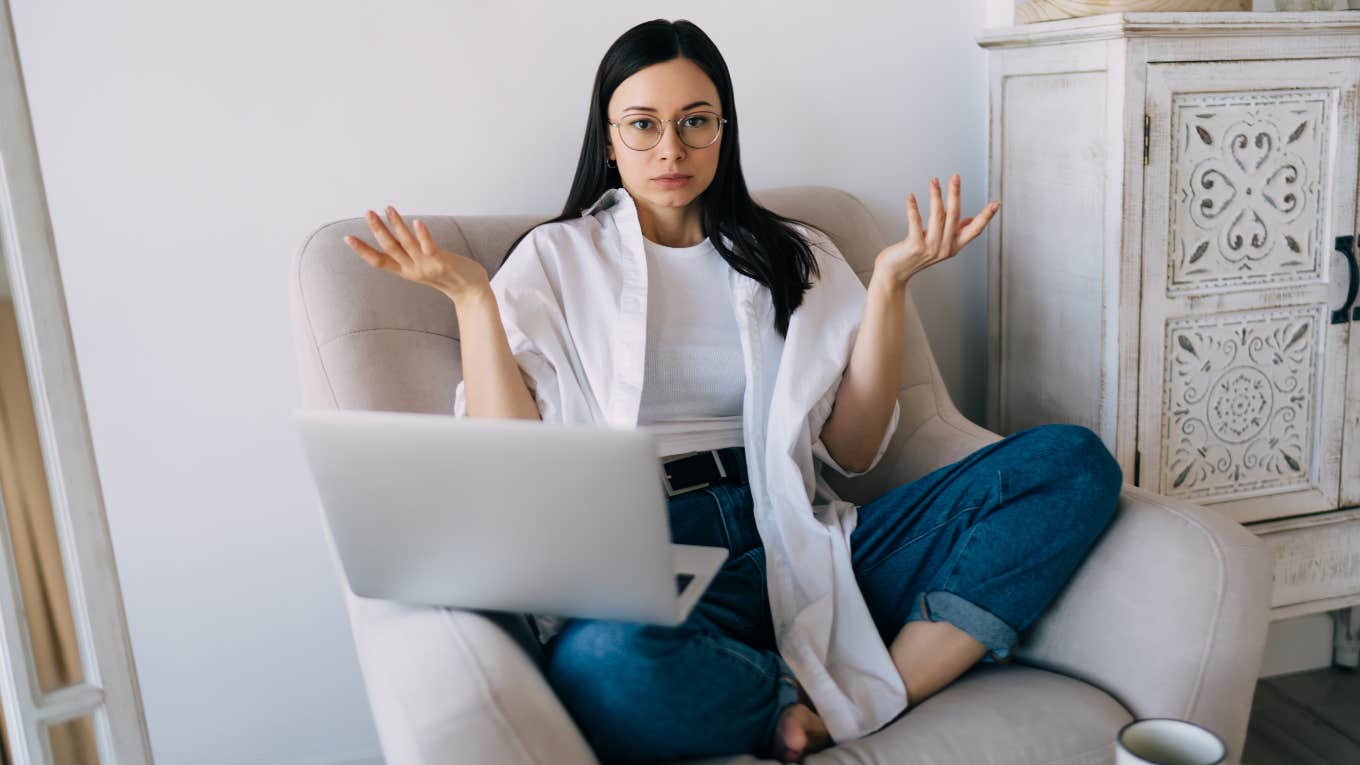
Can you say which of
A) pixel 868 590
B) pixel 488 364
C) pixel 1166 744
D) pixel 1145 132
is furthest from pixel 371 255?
pixel 1145 132

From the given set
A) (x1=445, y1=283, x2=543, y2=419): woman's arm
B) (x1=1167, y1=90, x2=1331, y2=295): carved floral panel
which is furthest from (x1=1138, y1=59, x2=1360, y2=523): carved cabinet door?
(x1=445, y1=283, x2=543, y2=419): woman's arm

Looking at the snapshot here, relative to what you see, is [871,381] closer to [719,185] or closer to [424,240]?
[719,185]

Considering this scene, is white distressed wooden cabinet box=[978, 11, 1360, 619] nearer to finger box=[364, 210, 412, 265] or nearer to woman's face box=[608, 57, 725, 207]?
woman's face box=[608, 57, 725, 207]

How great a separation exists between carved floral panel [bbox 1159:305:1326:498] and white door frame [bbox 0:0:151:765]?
1552 millimetres

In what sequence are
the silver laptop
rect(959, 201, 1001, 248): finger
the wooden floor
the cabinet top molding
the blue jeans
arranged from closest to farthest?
the silver laptop → the blue jeans → rect(959, 201, 1001, 248): finger → the cabinet top molding → the wooden floor

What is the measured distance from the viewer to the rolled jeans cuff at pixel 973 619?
1305mm

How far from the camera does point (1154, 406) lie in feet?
5.80

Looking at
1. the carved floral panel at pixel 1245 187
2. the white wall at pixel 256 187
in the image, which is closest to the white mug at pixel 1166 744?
the carved floral panel at pixel 1245 187

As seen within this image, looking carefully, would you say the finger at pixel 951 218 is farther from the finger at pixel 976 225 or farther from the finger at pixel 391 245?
the finger at pixel 391 245

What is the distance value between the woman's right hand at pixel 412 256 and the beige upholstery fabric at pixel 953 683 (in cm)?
25

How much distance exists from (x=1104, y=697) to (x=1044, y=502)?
226mm

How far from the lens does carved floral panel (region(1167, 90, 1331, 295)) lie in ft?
5.64

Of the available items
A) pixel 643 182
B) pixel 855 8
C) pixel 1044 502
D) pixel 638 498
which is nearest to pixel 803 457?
pixel 1044 502

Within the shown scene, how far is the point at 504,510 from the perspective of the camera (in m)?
0.97
